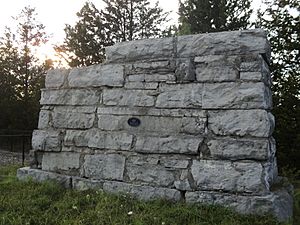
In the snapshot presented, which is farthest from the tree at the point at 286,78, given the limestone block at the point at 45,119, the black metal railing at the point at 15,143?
the black metal railing at the point at 15,143

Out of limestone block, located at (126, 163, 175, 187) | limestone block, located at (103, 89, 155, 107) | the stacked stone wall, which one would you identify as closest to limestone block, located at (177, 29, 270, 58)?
the stacked stone wall

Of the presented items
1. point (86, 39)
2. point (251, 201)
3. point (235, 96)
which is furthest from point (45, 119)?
point (86, 39)

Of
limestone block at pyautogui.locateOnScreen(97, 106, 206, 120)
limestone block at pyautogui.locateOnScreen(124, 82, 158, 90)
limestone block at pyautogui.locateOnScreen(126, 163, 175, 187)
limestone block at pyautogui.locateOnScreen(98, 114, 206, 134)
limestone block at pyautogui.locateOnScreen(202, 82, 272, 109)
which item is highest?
limestone block at pyautogui.locateOnScreen(124, 82, 158, 90)

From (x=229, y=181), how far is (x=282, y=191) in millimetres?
726

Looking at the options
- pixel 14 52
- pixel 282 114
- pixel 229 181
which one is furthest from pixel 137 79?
pixel 14 52

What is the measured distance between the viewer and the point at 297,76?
8375 mm

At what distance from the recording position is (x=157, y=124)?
3.60 meters

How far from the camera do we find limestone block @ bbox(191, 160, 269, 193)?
10.2 feet

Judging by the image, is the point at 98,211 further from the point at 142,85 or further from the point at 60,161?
the point at 142,85

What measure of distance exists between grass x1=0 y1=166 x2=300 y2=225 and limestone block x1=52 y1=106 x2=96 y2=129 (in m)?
0.83

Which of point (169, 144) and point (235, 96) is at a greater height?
point (235, 96)

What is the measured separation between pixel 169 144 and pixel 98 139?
0.93m

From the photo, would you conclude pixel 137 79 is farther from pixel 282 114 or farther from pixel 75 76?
pixel 282 114

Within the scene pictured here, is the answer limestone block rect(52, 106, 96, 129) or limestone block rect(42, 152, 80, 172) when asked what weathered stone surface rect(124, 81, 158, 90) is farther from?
limestone block rect(42, 152, 80, 172)
